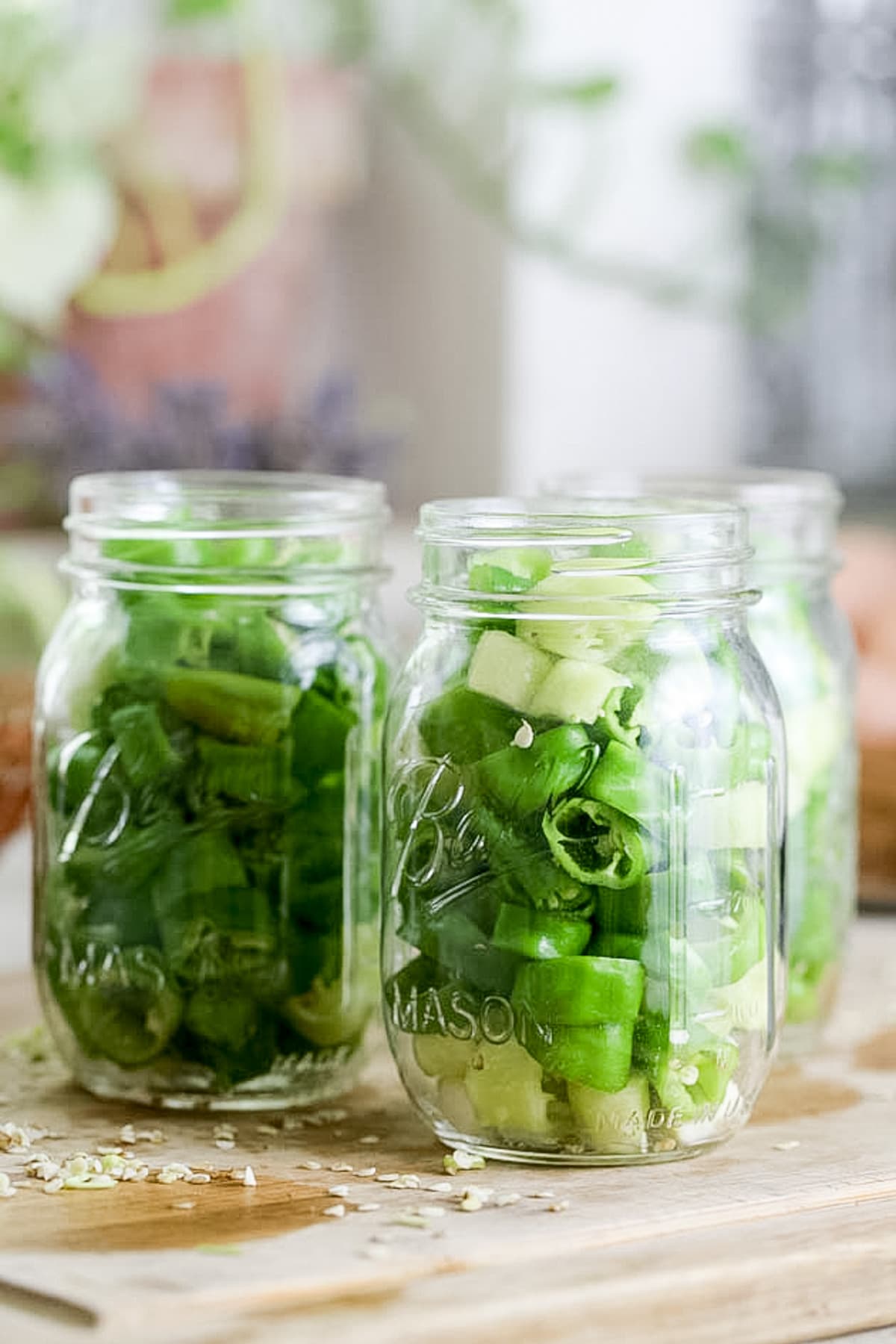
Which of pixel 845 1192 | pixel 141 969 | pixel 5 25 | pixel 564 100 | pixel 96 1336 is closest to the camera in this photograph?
pixel 96 1336

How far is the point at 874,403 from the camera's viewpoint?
2633 millimetres

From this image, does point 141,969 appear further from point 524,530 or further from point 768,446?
point 768,446

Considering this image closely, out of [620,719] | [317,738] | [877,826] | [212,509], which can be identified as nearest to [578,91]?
[877,826]

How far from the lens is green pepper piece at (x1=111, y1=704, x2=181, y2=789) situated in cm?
106

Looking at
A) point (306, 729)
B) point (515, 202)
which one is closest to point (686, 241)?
point (515, 202)

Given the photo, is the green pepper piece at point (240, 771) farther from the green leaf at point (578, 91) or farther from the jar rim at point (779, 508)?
the green leaf at point (578, 91)

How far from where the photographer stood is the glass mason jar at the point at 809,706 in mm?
1220

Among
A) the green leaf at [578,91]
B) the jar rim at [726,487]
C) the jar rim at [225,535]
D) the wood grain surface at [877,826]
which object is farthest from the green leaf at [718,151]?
the jar rim at [225,535]

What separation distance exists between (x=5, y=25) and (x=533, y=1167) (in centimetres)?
114

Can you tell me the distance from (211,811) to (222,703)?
51mm

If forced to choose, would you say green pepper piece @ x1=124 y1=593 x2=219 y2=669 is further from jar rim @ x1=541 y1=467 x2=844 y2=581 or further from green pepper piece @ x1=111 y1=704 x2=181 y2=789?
jar rim @ x1=541 y1=467 x2=844 y2=581

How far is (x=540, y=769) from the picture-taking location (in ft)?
3.06

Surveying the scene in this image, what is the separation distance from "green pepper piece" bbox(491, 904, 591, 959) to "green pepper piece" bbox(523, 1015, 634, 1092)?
0.03m

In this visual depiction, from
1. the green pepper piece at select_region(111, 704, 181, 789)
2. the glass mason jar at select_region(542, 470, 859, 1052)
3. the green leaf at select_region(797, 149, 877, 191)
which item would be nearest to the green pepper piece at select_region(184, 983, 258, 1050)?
the green pepper piece at select_region(111, 704, 181, 789)
